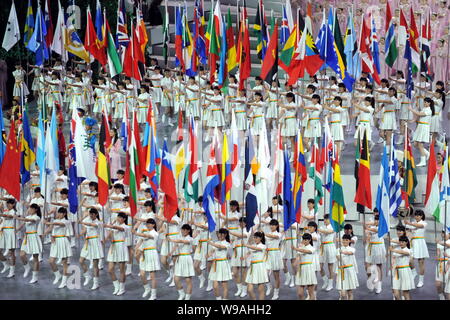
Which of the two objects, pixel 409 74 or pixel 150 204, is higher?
pixel 409 74

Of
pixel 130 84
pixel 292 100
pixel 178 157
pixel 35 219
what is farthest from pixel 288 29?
pixel 35 219

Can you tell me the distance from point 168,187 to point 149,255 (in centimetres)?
126

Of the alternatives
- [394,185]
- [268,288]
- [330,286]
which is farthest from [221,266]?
[394,185]

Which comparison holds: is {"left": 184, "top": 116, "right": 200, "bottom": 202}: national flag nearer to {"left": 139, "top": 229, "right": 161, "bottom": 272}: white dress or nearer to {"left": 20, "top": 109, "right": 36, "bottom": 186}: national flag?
{"left": 139, "top": 229, "right": 161, "bottom": 272}: white dress

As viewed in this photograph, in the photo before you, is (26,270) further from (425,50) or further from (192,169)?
(425,50)

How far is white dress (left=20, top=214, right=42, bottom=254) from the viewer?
69.3 feet

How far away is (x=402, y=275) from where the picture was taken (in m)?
18.9

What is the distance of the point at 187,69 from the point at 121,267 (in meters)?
7.83

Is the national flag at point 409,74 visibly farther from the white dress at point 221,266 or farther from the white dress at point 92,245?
the white dress at point 92,245

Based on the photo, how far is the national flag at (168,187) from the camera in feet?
65.4

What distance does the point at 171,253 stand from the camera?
20.5 metres

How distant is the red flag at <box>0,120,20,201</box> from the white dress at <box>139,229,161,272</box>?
9.39 ft

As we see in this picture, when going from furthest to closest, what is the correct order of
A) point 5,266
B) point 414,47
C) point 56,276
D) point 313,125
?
point 414,47
point 313,125
point 5,266
point 56,276

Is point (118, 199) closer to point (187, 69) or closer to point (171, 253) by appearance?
point (171, 253)
